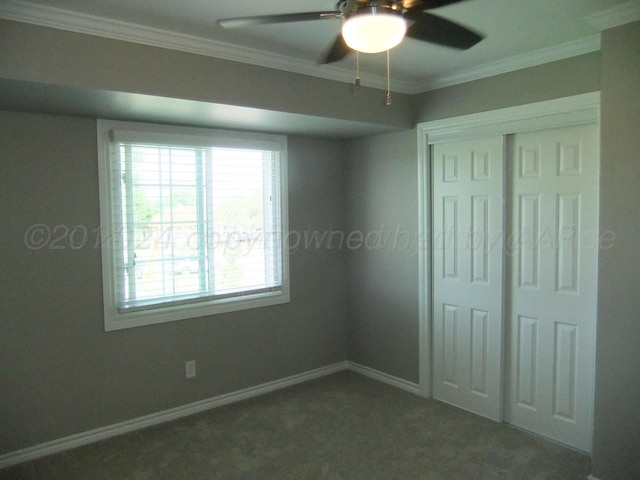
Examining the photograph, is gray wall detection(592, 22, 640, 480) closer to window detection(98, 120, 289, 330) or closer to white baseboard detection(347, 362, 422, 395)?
white baseboard detection(347, 362, 422, 395)

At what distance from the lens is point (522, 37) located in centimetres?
265

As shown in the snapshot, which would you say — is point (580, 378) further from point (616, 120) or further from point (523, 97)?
point (523, 97)

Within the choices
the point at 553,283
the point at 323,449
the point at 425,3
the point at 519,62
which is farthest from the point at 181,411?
the point at 519,62

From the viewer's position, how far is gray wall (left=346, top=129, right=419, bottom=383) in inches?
150

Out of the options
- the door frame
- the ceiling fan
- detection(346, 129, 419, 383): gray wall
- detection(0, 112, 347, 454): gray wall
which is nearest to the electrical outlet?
detection(0, 112, 347, 454): gray wall

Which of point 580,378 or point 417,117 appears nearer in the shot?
point 580,378

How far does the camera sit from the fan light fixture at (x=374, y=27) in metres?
1.54

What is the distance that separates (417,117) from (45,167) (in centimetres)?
260

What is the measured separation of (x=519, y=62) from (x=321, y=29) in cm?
137

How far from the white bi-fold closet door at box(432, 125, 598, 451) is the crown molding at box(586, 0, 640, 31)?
652 mm

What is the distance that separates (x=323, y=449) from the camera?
9.77 ft

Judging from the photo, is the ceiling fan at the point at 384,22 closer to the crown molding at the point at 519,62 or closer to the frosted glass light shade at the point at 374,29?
the frosted glass light shade at the point at 374,29

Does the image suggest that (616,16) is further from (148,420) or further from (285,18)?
(148,420)

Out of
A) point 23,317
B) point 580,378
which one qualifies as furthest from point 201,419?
point 580,378
